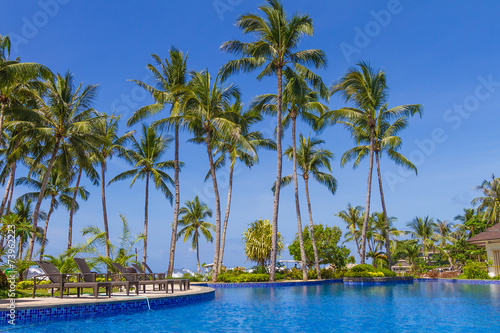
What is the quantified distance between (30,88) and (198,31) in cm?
887

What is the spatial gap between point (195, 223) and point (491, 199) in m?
26.0

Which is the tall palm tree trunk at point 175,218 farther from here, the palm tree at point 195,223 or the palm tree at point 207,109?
the palm tree at point 195,223

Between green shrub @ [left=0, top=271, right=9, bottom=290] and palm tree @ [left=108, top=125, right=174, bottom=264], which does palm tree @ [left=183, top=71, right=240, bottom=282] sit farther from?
green shrub @ [left=0, top=271, right=9, bottom=290]

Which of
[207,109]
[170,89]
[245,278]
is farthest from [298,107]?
[245,278]

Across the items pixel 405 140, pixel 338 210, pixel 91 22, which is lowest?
pixel 338 210

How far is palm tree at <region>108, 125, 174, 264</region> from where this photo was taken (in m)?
26.6

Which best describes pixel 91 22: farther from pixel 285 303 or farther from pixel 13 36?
pixel 285 303

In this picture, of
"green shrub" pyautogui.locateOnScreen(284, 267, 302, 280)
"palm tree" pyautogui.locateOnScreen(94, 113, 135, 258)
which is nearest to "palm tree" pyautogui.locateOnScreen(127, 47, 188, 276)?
"palm tree" pyautogui.locateOnScreen(94, 113, 135, 258)

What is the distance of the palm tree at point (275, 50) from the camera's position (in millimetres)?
20484

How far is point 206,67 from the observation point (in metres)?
22.3

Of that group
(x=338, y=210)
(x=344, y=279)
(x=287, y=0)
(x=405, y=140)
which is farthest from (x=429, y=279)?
(x=287, y=0)

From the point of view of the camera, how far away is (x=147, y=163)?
87.1 ft

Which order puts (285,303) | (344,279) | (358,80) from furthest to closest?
(358,80)
(344,279)
(285,303)

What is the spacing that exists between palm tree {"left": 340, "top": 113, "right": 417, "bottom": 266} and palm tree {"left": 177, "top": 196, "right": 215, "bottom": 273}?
1537 cm
